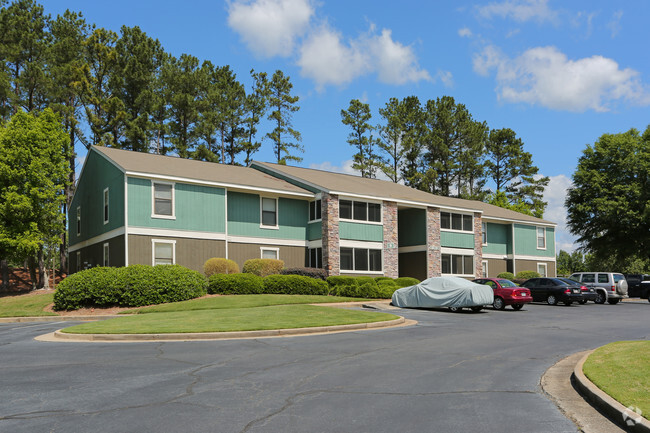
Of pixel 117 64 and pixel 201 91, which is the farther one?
pixel 201 91

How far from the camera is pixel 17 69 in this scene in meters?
47.0

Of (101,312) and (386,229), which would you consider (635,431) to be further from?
Result: (386,229)

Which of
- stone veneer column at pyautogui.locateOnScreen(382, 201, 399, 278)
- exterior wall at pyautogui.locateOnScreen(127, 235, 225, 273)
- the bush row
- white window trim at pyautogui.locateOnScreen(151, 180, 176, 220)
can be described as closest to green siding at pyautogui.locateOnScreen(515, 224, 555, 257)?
stone veneer column at pyautogui.locateOnScreen(382, 201, 399, 278)

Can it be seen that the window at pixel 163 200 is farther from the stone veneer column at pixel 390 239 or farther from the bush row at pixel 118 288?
the stone veneer column at pixel 390 239

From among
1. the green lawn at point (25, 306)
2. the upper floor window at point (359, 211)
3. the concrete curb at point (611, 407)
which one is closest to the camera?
the concrete curb at point (611, 407)

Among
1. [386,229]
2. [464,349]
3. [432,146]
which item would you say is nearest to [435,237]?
[386,229]

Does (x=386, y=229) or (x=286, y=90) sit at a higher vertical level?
(x=286, y=90)

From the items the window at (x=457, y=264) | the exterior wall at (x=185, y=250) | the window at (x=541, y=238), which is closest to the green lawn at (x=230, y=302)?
the exterior wall at (x=185, y=250)

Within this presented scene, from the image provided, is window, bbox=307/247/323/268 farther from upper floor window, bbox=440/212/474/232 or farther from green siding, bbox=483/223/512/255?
green siding, bbox=483/223/512/255

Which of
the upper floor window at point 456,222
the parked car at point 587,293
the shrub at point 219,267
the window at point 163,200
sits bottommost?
the parked car at point 587,293

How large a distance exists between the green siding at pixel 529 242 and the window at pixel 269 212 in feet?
76.0

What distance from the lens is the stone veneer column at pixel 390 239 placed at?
35.2 metres

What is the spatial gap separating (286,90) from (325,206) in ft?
94.7

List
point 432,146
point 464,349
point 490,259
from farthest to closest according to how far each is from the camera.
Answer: point 432,146, point 490,259, point 464,349
